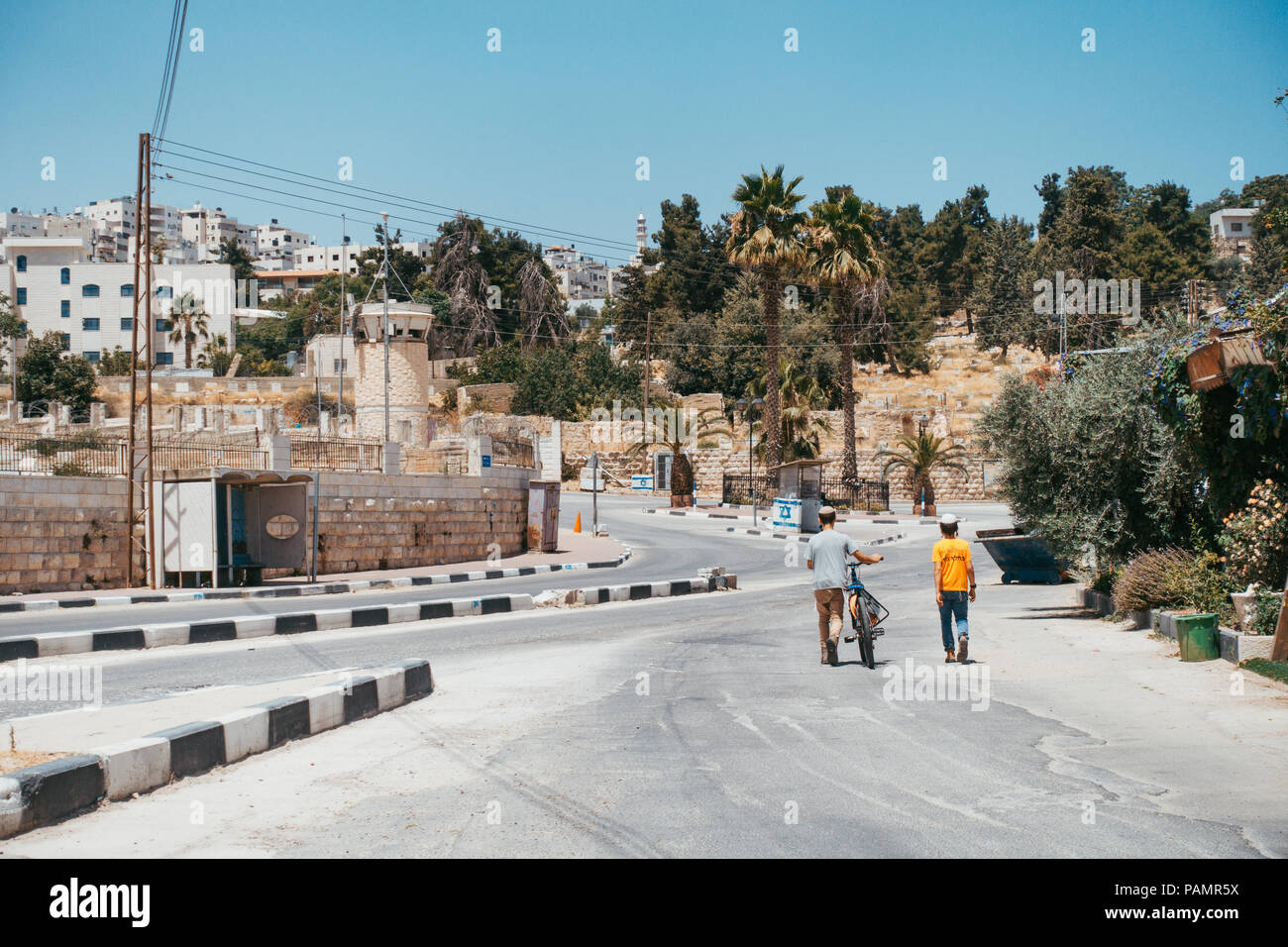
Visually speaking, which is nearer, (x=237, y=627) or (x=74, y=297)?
(x=237, y=627)

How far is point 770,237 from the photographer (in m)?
46.9

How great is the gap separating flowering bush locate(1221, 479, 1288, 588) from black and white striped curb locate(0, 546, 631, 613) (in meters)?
17.0

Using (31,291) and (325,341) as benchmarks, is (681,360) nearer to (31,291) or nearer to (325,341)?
(325,341)

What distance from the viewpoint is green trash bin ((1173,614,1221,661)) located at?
1177cm

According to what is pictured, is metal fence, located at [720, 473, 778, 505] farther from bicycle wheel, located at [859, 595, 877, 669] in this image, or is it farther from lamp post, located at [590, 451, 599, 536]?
bicycle wheel, located at [859, 595, 877, 669]

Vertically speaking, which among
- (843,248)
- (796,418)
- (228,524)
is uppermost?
(843,248)

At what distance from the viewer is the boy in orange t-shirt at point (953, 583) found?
11875 mm

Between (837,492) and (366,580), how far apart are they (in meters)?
33.0

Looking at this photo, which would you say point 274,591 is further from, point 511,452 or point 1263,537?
point 1263,537

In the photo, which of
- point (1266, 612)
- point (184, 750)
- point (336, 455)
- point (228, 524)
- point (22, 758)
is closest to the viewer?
point (22, 758)

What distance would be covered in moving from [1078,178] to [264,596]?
65.0 meters

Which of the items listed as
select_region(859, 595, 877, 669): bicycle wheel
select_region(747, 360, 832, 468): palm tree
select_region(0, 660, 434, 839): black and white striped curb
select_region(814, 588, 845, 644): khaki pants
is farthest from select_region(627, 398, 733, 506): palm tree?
select_region(0, 660, 434, 839): black and white striped curb

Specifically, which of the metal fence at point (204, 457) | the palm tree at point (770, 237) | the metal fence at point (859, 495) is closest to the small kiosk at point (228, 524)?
the metal fence at point (204, 457)

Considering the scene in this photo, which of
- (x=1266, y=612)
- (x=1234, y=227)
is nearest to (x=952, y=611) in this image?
(x=1266, y=612)
